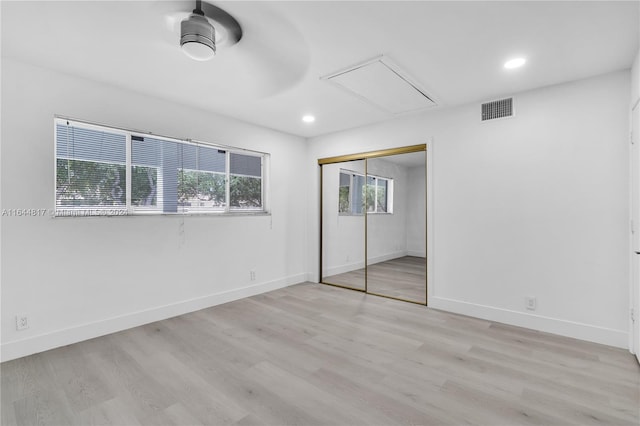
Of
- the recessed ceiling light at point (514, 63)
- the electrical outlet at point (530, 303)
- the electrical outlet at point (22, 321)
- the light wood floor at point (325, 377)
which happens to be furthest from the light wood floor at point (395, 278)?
the electrical outlet at point (22, 321)

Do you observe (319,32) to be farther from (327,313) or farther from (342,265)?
(342,265)

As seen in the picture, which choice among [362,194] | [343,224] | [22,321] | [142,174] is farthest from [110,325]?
[362,194]

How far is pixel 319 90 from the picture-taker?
10.7ft

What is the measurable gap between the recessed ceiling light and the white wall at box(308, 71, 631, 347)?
0.71 m

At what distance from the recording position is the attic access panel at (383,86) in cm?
275

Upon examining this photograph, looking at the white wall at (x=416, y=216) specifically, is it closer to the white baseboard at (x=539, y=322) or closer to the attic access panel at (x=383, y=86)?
the white baseboard at (x=539, y=322)

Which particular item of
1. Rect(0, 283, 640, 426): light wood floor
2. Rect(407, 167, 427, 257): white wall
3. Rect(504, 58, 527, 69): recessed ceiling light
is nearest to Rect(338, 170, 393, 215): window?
Rect(407, 167, 427, 257): white wall

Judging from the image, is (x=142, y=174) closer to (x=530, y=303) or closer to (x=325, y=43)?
(x=325, y=43)

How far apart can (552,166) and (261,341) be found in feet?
11.1

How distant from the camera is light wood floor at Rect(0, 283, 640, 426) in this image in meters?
1.87

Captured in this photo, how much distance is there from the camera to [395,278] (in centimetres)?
458

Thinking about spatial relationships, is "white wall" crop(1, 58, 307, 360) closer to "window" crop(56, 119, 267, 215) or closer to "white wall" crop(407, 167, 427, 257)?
"window" crop(56, 119, 267, 215)

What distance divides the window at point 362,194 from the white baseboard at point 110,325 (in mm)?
1915

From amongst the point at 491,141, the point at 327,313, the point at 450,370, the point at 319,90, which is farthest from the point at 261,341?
the point at 491,141
